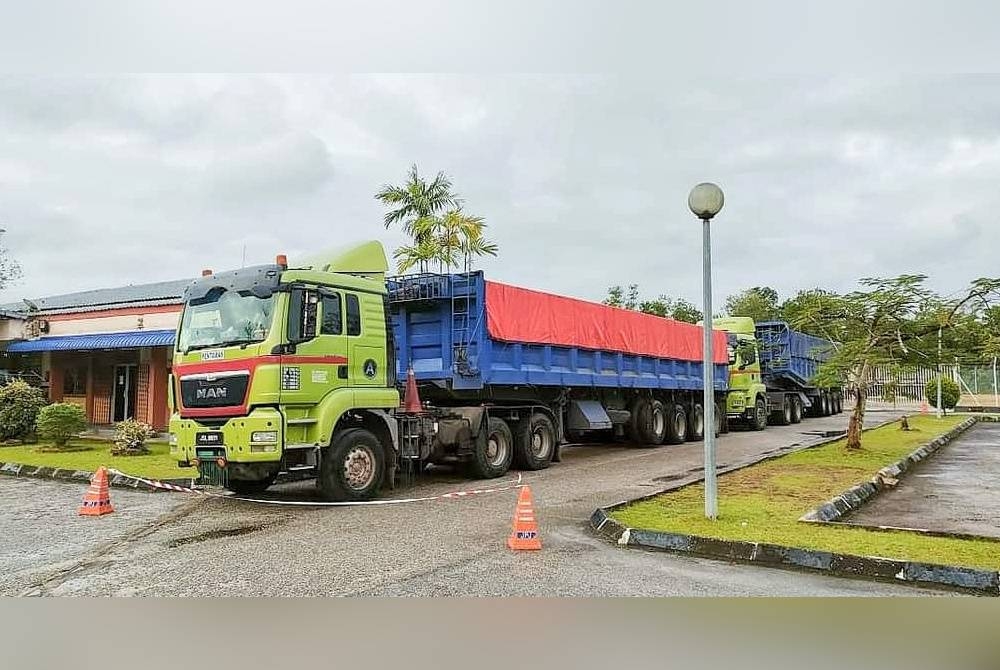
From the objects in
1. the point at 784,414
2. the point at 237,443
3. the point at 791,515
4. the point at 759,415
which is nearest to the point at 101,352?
the point at 237,443

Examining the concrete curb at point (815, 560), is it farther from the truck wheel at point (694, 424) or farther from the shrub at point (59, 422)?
the shrub at point (59, 422)

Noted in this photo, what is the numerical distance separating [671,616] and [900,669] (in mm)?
1193

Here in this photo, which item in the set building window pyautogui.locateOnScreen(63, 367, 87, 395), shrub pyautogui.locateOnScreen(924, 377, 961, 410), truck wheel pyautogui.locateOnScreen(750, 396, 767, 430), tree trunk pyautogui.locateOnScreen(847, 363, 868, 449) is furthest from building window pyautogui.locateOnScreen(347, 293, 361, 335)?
shrub pyautogui.locateOnScreen(924, 377, 961, 410)

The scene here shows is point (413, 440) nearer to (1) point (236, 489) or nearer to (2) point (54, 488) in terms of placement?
(1) point (236, 489)

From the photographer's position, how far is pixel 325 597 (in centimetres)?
493

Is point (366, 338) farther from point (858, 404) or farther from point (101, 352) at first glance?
point (101, 352)

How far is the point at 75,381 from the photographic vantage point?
20.7m

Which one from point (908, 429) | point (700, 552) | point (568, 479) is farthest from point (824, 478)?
point (908, 429)

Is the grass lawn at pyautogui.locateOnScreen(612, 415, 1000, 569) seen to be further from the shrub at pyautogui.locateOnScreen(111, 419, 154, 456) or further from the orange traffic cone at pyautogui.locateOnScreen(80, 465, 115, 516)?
the shrub at pyautogui.locateOnScreen(111, 419, 154, 456)

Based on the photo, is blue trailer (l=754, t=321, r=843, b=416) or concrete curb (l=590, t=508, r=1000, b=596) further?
blue trailer (l=754, t=321, r=843, b=416)

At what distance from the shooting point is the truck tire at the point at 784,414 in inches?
925

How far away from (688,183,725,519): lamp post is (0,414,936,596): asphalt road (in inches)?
48.3

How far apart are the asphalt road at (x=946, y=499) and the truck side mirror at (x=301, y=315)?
575cm

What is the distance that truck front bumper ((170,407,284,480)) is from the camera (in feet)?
25.6
